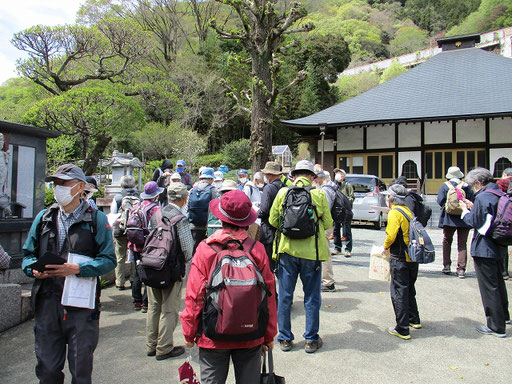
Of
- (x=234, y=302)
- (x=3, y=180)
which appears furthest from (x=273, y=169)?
(x=3, y=180)

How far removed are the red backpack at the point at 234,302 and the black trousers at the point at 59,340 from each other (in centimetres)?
97

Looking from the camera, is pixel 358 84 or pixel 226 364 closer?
pixel 226 364

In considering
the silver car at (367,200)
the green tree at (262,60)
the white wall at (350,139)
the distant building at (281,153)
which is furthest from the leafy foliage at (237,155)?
the green tree at (262,60)

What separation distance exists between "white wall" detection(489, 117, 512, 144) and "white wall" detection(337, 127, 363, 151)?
6.19 meters

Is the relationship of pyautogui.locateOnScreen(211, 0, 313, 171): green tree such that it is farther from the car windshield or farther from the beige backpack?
the car windshield

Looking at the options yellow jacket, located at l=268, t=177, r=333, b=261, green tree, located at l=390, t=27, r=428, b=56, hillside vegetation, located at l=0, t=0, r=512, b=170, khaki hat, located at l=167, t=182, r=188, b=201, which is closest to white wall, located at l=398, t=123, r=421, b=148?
hillside vegetation, located at l=0, t=0, r=512, b=170

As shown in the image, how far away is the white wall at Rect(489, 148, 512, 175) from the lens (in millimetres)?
17156

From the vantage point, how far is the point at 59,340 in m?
2.49

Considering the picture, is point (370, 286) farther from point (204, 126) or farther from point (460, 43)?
point (204, 126)

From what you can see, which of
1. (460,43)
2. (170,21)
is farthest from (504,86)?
(170,21)

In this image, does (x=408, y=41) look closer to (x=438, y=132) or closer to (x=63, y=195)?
(x=438, y=132)

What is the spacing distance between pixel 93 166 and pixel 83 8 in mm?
21462

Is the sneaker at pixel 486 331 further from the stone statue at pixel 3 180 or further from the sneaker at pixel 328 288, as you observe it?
the stone statue at pixel 3 180

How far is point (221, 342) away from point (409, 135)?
19.3 metres
